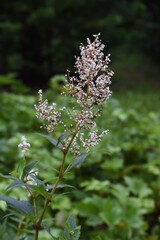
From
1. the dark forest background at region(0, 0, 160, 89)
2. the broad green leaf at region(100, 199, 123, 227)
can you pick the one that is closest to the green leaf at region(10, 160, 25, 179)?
the broad green leaf at region(100, 199, 123, 227)

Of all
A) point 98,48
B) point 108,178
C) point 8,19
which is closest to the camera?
point 98,48

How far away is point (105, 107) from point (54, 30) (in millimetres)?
9226

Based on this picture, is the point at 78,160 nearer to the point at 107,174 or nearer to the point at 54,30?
the point at 107,174

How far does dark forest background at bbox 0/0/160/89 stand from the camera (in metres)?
12.0

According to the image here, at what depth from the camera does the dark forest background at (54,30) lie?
1197 cm

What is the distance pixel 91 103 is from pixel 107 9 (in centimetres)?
1227

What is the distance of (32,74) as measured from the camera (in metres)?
13.6

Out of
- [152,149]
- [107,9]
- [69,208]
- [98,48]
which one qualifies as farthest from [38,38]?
[98,48]

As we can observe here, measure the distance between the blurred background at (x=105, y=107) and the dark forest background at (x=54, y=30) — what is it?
0.09 ft

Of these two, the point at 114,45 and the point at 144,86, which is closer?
the point at 114,45

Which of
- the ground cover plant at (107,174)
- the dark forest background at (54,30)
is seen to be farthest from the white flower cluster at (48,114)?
the dark forest background at (54,30)

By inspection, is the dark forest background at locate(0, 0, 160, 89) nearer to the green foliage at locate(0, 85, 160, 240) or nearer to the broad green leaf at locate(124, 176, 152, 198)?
the green foliage at locate(0, 85, 160, 240)

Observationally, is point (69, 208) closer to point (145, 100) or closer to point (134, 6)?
point (145, 100)

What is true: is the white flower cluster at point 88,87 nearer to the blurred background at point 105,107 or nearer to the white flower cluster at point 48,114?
the white flower cluster at point 48,114
